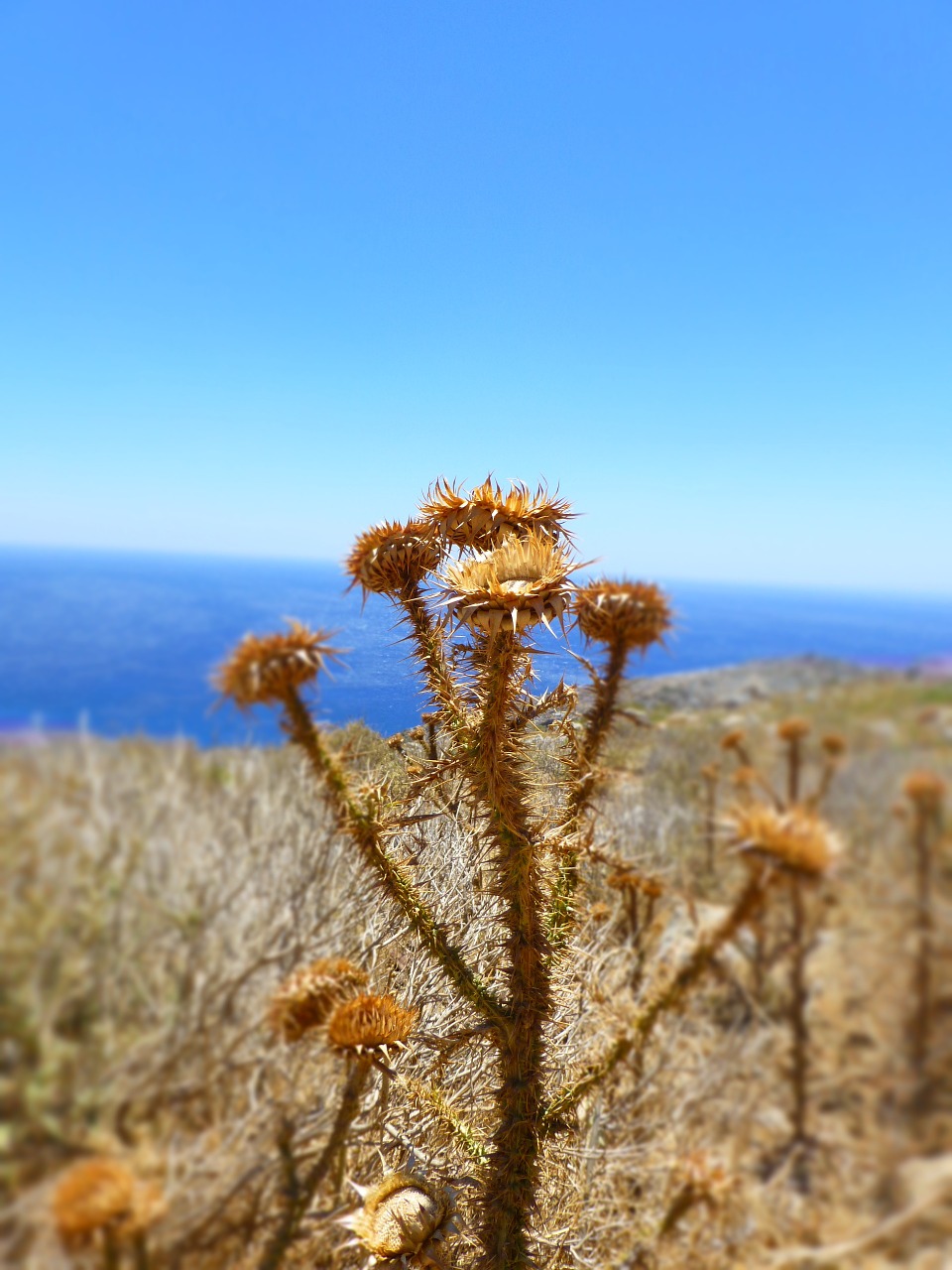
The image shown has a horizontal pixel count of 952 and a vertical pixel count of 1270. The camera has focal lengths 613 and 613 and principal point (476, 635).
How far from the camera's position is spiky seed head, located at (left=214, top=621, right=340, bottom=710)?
2.84 ft

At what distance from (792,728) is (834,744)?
0.10m

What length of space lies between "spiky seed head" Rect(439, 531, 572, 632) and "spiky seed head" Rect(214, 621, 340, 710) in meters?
0.20

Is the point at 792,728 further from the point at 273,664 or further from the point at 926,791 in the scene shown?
the point at 273,664

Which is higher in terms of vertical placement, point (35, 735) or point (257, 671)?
point (257, 671)

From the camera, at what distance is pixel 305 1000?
1.24 metres

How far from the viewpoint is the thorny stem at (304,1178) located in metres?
1.25

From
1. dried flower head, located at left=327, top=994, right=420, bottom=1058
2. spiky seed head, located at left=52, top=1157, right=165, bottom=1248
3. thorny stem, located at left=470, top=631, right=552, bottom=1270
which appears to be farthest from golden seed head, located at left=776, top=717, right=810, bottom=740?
spiky seed head, located at left=52, top=1157, right=165, bottom=1248

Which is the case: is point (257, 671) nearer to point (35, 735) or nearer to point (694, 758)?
point (35, 735)

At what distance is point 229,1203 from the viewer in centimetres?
120

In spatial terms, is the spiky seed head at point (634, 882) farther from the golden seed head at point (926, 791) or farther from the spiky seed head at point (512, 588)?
the spiky seed head at point (512, 588)

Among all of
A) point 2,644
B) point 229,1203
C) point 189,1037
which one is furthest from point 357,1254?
point 2,644

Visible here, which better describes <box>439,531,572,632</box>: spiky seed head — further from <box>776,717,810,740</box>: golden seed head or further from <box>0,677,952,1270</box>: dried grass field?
<box>776,717,810,740</box>: golden seed head

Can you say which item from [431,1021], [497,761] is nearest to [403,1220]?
[431,1021]

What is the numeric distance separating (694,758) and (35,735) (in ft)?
5.35
